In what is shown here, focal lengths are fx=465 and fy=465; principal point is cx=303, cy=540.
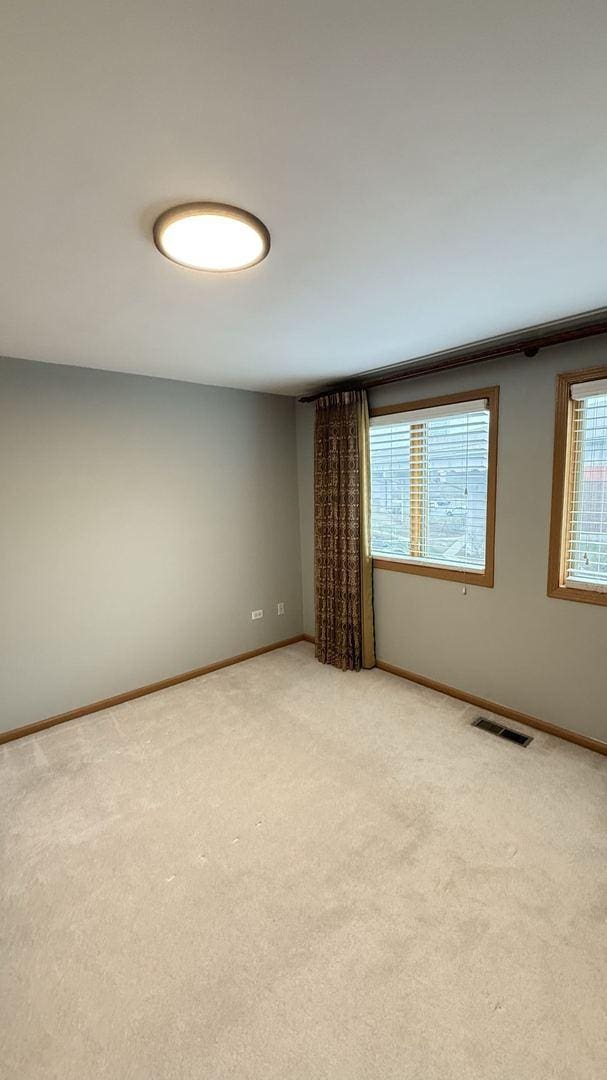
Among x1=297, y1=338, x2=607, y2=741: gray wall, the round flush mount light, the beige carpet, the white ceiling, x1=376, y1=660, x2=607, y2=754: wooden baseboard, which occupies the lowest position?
the beige carpet

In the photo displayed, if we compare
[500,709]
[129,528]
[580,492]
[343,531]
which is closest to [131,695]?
[129,528]

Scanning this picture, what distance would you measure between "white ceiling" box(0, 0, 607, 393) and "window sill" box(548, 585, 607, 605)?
148cm

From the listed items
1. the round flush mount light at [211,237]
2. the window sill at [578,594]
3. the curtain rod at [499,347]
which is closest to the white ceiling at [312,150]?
the round flush mount light at [211,237]

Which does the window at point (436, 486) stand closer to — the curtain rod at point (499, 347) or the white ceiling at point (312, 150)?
the curtain rod at point (499, 347)

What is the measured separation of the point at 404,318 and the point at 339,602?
2.24m

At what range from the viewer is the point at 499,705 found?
3070 mm

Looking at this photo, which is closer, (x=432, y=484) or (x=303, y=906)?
(x=303, y=906)

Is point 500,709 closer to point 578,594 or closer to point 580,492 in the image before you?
point 578,594

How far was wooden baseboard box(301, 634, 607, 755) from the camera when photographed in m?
2.66

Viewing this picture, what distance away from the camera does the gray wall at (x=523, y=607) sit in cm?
262

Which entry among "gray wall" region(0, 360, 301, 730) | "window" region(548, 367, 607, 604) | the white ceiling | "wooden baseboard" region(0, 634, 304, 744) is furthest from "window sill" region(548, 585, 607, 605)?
"wooden baseboard" region(0, 634, 304, 744)

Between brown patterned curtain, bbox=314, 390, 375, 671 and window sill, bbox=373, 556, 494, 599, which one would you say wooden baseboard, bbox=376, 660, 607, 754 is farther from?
window sill, bbox=373, 556, 494, 599

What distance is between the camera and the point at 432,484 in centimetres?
334

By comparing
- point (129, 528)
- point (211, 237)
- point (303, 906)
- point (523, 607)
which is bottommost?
point (303, 906)
